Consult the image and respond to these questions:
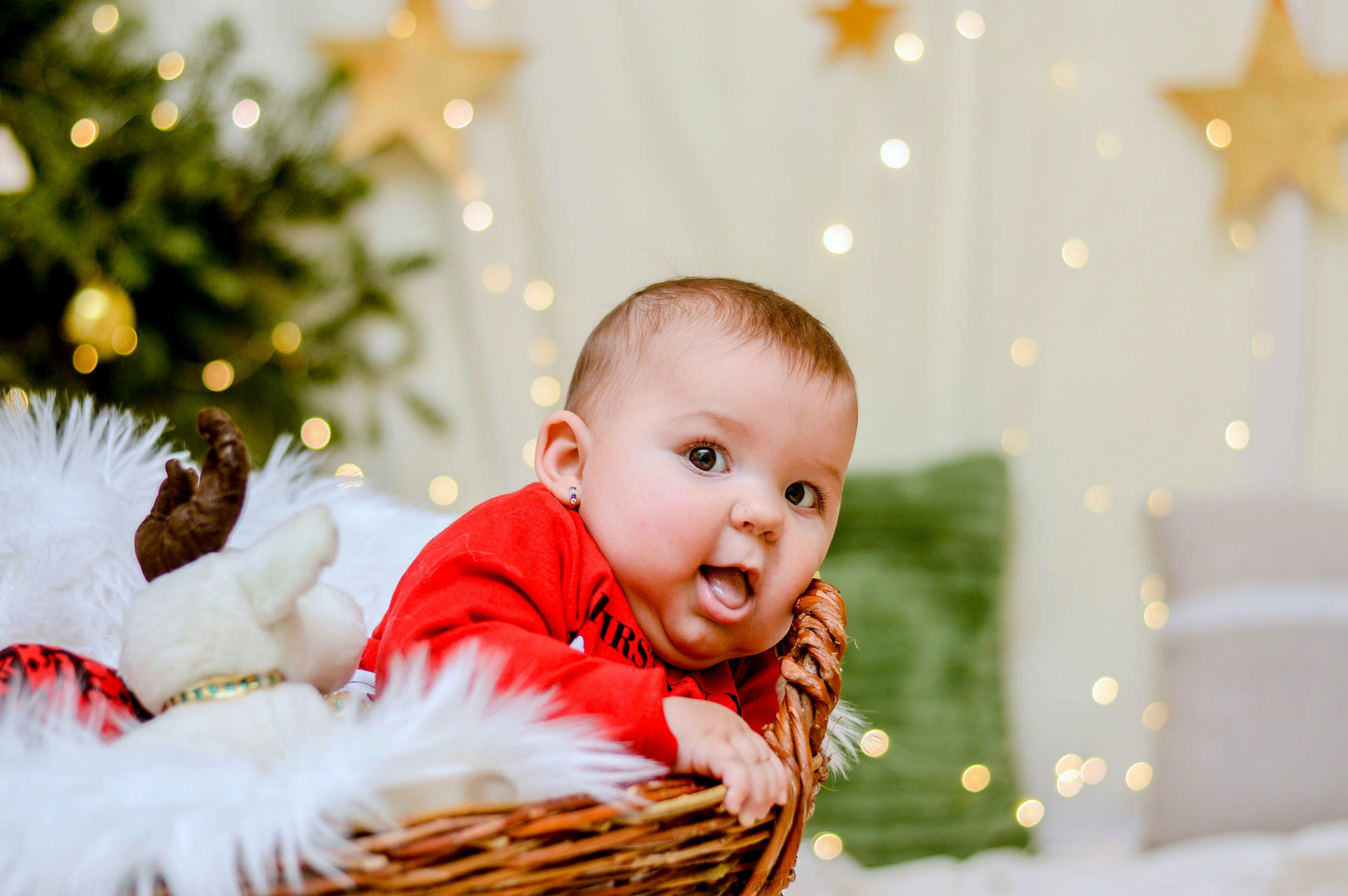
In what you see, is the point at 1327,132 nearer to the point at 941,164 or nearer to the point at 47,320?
the point at 941,164

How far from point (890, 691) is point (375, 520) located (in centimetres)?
103

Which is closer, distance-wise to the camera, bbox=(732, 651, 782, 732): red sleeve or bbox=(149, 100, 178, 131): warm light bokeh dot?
bbox=(732, 651, 782, 732): red sleeve

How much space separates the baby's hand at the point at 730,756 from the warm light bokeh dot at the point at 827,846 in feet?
3.77

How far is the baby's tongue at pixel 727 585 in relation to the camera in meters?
0.84

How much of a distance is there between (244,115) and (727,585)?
5.00ft

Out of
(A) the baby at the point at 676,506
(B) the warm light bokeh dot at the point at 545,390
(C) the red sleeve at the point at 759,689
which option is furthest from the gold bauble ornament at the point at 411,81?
(C) the red sleeve at the point at 759,689

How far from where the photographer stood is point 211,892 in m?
0.51

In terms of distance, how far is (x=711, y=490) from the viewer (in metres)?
0.82

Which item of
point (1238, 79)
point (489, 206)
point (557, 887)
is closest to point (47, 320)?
point (489, 206)

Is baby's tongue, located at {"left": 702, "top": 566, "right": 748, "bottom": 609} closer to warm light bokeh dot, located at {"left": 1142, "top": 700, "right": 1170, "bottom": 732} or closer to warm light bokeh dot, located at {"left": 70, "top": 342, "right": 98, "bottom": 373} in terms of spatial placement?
warm light bokeh dot, located at {"left": 70, "top": 342, "right": 98, "bottom": 373}

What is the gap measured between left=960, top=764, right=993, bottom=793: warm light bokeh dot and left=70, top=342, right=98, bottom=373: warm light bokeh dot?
150 centimetres

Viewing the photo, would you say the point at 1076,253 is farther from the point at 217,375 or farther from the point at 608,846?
the point at 608,846

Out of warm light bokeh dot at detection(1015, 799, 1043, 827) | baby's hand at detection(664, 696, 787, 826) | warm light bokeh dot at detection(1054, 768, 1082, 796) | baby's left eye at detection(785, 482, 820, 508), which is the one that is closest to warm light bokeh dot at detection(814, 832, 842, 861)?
warm light bokeh dot at detection(1015, 799, 1043, 827)

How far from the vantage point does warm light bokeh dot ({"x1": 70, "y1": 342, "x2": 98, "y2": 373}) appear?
1603 mm
